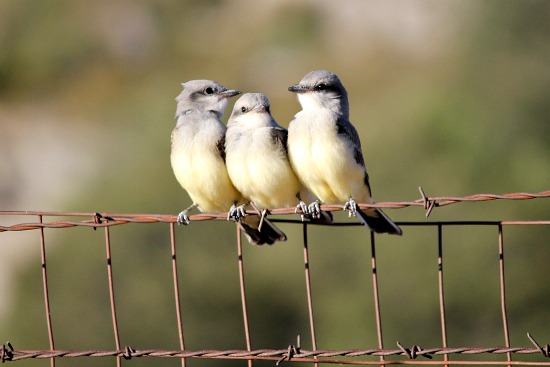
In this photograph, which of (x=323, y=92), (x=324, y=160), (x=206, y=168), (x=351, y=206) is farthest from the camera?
(x=323, y=92)

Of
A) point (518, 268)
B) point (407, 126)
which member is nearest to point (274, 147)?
point (518, 268)

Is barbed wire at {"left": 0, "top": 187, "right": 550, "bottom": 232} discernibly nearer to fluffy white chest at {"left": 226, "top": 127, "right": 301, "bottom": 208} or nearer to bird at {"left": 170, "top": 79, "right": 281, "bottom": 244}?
fluffy white chest at {"left": 226, "top": 127, "right": 301, "bottom": 208}

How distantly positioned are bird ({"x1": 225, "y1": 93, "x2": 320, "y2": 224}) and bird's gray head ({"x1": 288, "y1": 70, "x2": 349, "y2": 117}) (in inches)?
8.9

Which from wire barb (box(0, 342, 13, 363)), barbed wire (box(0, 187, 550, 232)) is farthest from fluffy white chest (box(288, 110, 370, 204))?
wire barb (box(0, 342, 13, 363))

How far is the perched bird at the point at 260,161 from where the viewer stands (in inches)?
221

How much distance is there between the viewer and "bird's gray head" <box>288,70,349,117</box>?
594 cm

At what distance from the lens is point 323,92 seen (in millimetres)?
5992

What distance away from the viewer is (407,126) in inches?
794

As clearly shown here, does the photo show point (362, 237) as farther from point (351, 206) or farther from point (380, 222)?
point (351, 206)

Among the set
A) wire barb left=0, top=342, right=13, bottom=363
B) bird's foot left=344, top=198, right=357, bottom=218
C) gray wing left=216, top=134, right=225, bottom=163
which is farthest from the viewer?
gray wing left=216, top=134, right=225, bottom=163

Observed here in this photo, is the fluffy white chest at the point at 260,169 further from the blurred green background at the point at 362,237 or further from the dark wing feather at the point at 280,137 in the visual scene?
the blurred green background at the point at 362,237

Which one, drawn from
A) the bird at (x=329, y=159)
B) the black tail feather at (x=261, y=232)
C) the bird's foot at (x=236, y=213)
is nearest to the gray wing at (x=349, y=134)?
the bird at (x=329, y=159)

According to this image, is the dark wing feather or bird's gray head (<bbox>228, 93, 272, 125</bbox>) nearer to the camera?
the dark wing feather

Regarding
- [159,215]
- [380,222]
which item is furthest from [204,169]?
[159,215]
